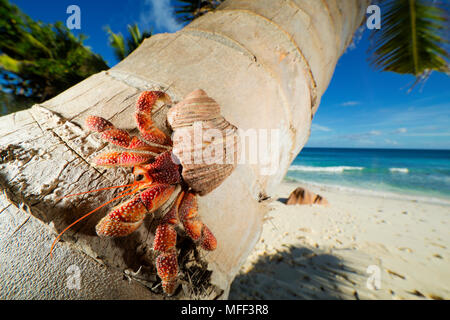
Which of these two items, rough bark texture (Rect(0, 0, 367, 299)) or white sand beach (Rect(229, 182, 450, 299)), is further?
white sand beach (Rect(229, 182, 450, 299))

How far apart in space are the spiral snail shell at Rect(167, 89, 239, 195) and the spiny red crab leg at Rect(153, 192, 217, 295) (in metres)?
0.12

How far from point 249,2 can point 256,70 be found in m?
0.63

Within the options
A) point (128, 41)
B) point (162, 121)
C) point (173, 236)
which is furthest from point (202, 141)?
point (128, 41)

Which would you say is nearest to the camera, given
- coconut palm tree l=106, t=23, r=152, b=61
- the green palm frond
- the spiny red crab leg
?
the spiny red crab leg

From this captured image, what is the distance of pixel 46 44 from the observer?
5980 mm

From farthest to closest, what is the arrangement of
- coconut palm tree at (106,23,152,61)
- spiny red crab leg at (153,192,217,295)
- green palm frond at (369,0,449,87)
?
coconut palm tree at (106,23,152,61)
green palm frond at (369,0,449,87)
spiny red crab leg at (153,192,217,295)

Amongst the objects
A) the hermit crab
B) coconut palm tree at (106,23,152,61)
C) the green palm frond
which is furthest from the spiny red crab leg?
coconut palm tree at (106,23,152,61)

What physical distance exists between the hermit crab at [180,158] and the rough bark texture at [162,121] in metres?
0.05

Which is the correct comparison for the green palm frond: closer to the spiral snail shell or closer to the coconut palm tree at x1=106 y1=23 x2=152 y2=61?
the spiral snail shell

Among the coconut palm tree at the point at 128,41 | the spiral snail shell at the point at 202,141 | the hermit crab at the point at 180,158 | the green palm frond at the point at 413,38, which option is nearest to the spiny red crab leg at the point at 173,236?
the hermit crab at the point at 180,158

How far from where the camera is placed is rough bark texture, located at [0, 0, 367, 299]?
597 millimetres

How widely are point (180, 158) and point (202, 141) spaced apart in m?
0.14

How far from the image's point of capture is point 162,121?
877mm
